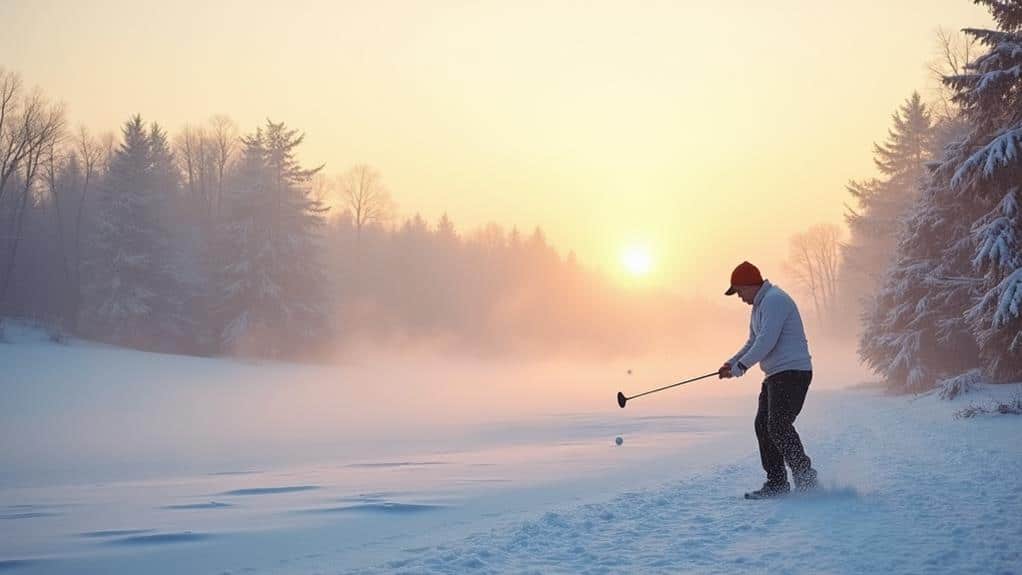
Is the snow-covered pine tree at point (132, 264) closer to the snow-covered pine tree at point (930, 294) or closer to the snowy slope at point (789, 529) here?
the snow-covered pine tree at point (930, 294)

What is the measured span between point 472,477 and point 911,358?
1689 cm

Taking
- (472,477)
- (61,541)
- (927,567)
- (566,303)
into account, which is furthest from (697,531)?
(566,303)

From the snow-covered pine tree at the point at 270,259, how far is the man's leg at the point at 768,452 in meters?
35.0

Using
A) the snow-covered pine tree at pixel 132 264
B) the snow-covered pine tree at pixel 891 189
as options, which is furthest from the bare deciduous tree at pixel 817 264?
the snow-covered pine tree at pixel 132 264

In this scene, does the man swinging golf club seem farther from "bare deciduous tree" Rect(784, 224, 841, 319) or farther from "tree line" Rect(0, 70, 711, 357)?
"bare deciduous tree" Rect(784, 224, 841, 319)

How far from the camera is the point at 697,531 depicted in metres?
4.87

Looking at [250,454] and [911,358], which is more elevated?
[911,358]

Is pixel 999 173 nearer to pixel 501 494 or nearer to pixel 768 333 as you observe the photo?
pixel 768 333

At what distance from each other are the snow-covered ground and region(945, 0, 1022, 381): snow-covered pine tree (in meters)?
1.88

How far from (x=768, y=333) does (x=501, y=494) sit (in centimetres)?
322

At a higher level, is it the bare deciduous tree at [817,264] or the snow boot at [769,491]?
the bare deciduous tree at [817,264]

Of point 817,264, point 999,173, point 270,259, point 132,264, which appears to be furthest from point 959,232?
point 817,264

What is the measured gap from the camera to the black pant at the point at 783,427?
6305 millimetres

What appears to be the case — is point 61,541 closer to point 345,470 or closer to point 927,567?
point 345,470
